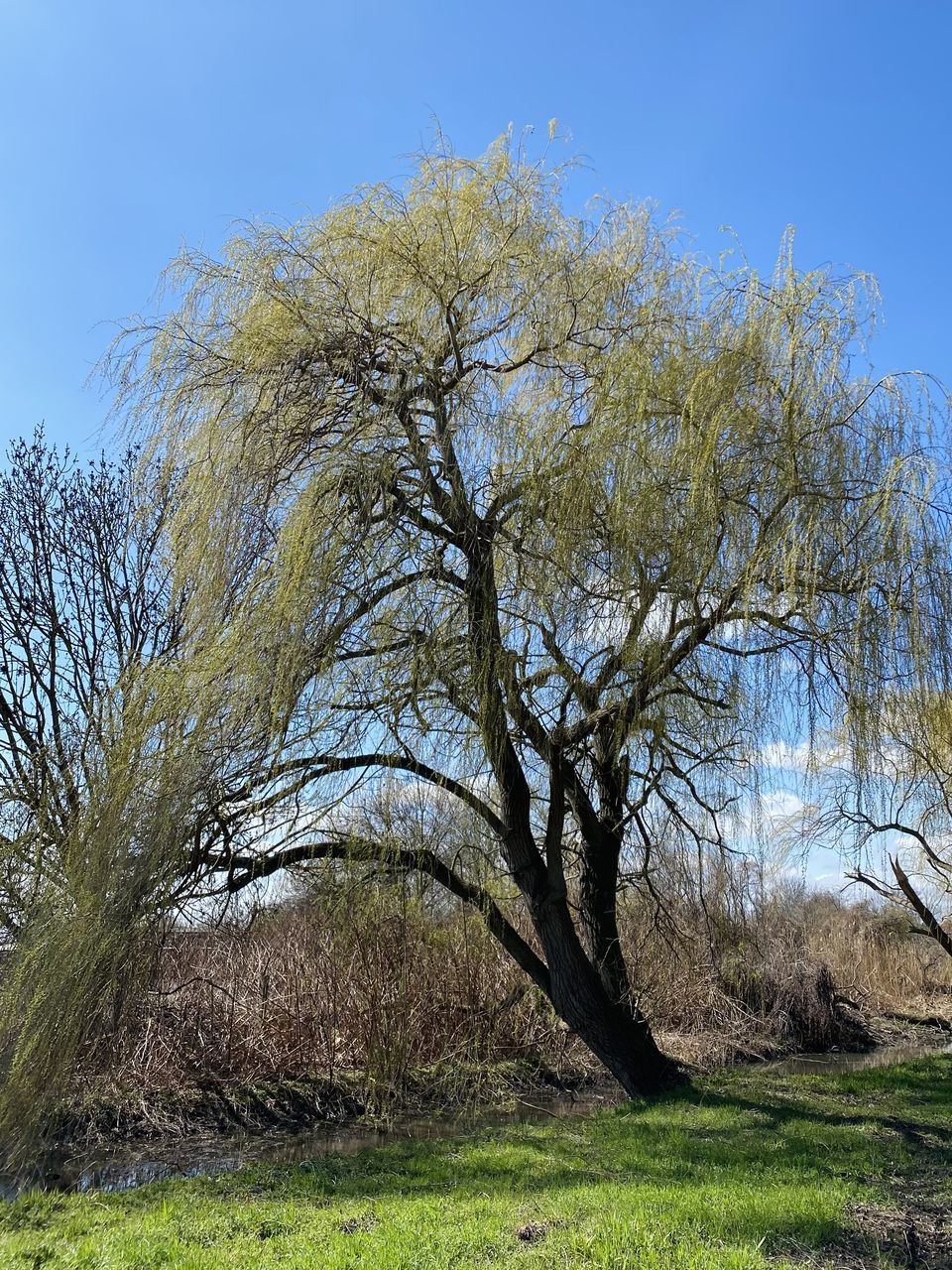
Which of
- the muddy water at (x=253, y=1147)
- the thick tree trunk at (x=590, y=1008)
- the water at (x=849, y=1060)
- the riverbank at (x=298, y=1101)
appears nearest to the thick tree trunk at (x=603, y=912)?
the thick tree trunk at (x=590, y=1008)

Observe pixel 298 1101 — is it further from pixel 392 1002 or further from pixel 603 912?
pixel 603 912

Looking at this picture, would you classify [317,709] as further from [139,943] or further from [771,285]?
[771,285]

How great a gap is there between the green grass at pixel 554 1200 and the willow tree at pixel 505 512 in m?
1.97

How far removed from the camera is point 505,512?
19.6 ft

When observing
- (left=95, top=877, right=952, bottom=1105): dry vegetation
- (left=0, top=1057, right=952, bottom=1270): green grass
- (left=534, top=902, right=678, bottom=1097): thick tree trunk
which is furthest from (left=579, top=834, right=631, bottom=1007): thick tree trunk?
(left=0, top=1057, right=952, bottom=1270): green grass

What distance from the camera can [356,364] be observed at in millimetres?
6102

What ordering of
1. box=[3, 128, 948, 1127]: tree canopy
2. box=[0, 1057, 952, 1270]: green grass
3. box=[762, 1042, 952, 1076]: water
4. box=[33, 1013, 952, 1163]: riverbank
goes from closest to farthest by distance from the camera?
box=[0, 1057, 952, 1270]: green grass, box=[3, 128, 948, 1127]: tree canopy, box=[33, 1013, 952, 1163]: riverbank, box=[762, 1042, 952, 1076]: water

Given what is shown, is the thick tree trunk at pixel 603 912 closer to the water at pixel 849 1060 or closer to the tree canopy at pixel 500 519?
the tree canopy at pixel 500 519

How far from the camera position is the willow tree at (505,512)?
5215 mm

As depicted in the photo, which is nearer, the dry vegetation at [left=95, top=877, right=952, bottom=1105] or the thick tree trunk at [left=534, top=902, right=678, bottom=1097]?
the thick tree trunk at [left=534, top=902, right=678, bottom=1097]

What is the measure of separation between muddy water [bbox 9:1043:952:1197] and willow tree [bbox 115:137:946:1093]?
2451mm

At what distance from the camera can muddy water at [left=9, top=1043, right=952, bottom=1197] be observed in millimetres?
6820

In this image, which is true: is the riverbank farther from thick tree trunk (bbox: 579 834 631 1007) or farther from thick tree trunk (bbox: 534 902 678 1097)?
thick tree trunk (bbox: 579 834 631 1007)

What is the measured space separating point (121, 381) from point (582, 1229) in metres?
5.36
